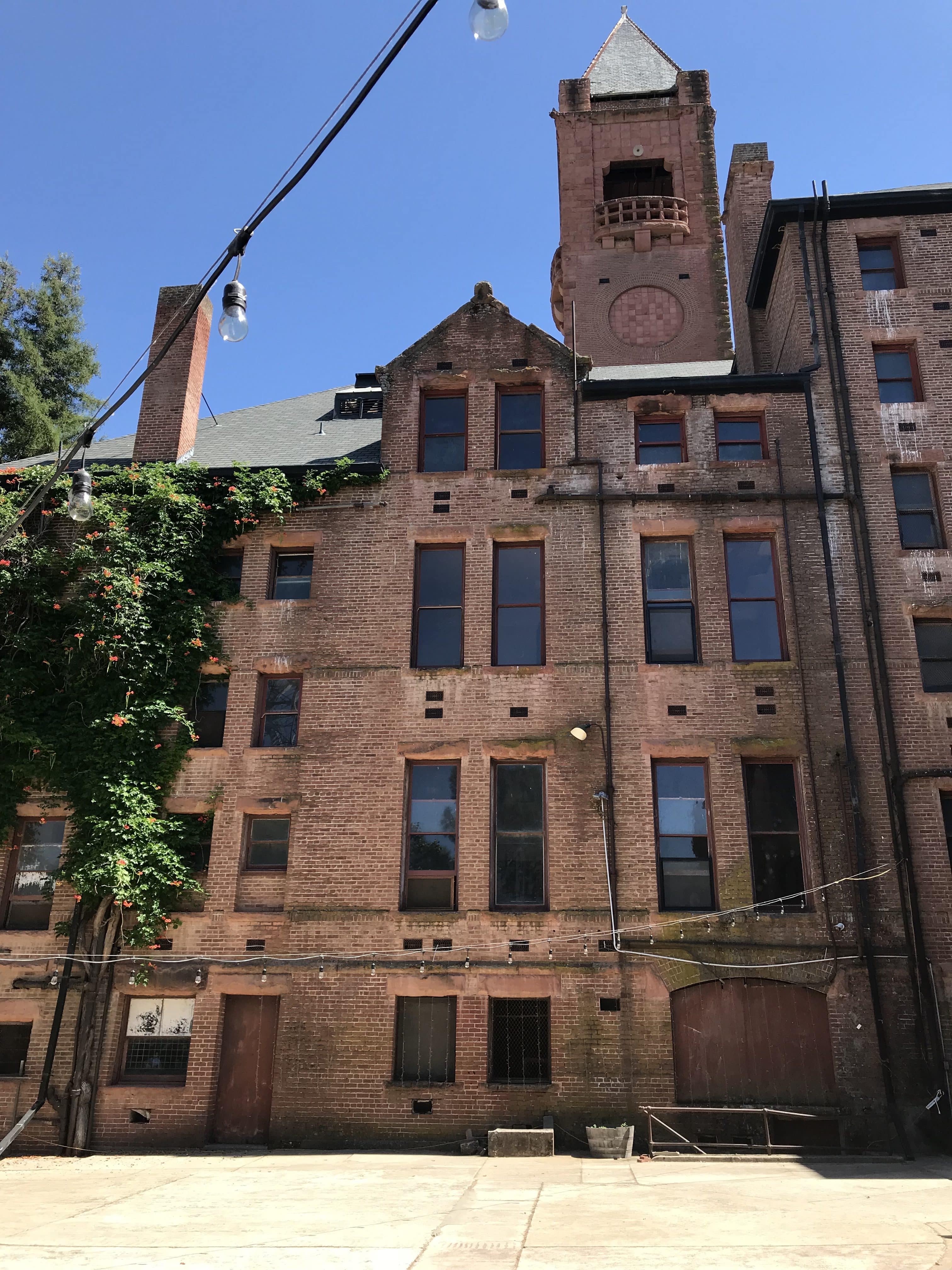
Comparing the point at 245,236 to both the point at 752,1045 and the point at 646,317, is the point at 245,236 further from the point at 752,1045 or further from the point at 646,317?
the point at 646,317

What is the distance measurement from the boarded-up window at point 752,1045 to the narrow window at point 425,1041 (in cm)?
372

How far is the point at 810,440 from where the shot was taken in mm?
19266

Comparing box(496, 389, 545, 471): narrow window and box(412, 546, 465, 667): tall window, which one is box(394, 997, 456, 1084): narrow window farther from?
box(496, 389, 545, 471): narrow window

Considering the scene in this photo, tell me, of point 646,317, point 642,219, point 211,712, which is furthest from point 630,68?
point 211,712

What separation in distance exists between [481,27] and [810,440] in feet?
46.0

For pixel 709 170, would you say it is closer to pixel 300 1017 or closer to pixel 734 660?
pixel 734 660

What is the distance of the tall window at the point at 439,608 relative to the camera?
736 inches

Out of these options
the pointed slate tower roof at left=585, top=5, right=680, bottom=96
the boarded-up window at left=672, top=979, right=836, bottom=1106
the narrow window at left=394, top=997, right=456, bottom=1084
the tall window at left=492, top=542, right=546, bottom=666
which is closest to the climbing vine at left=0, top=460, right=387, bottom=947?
the tall window at left=492, top=542, right=546, bottom=666

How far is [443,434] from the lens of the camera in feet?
66.8

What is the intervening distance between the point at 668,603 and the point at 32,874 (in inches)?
512

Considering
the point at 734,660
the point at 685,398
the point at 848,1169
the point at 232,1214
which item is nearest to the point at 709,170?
the point at 685,398

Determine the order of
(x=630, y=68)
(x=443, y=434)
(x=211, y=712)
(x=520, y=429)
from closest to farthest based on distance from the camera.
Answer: (x=211, y=712)
(x=520, y=429)
(x=443, y=434)
(x=630, y=68)

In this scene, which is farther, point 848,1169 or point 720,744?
point 720,744

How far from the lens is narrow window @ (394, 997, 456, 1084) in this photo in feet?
52.9
